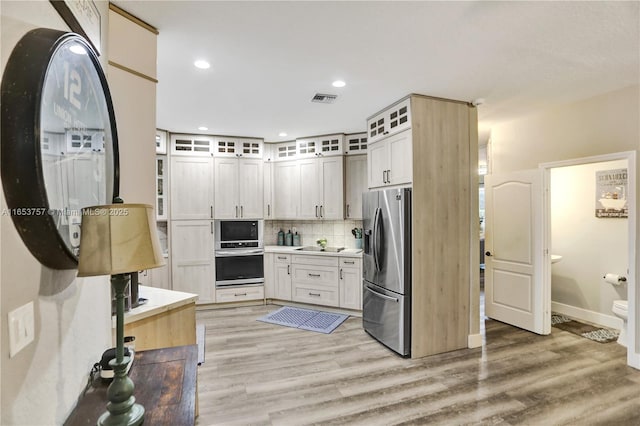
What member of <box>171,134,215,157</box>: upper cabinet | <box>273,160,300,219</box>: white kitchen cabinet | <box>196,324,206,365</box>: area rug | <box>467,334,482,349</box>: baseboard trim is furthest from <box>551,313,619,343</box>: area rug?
<box>171,134,215,157</box>: upper cabinet

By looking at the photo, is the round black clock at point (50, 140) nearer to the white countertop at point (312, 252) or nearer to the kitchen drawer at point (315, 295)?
the white countertop at point (312, 252)

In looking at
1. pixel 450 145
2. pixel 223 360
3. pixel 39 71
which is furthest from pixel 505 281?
pixel 39 71

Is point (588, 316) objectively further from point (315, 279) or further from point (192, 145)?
point (192, 145)

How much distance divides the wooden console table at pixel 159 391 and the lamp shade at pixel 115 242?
551 millimetres

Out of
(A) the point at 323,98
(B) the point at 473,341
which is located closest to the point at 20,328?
(A) the point at 323,98

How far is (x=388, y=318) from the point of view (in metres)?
3.38

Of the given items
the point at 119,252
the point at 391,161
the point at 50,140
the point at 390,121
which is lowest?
the point at 119,252

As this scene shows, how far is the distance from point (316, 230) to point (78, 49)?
4447 millimetres

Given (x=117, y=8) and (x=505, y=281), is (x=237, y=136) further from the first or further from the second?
(x=505, y=281)

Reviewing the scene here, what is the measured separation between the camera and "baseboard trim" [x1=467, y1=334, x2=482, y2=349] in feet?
11.1

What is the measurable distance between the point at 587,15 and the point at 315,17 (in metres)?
1.70

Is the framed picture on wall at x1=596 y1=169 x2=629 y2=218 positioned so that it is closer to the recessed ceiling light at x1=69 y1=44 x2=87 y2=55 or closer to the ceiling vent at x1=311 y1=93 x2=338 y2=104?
the ceiling vent at x1=311 y1=93 x2=338 y2=104

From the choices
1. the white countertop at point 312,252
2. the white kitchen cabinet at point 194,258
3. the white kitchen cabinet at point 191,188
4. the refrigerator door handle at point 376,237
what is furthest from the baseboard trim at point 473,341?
the white kitchen cabinet at point 191,188

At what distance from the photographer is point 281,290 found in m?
4.97
